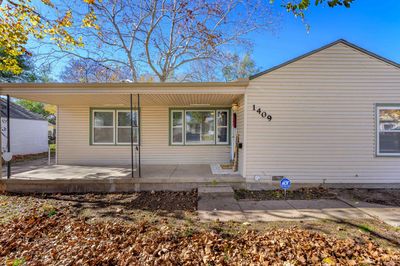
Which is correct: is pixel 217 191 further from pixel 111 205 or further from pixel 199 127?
pixel 199 127

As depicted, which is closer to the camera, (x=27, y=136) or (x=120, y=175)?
(x=120, y=175)

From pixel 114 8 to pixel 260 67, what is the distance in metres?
14.7

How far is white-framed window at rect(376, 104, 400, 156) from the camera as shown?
5.84 metres

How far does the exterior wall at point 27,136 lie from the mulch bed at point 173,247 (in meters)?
11.3

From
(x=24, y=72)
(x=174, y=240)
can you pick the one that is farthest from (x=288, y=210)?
(x=24, y=72)

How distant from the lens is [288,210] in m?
4.44

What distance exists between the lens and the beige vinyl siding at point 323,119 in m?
5.79

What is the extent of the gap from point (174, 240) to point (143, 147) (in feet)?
18.6

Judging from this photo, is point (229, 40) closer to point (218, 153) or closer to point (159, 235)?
point (218, 153)

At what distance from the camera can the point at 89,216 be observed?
4.21m

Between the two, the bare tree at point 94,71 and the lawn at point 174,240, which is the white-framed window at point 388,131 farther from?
the bare tree at point 94,71

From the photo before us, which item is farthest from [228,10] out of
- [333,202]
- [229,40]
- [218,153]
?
[333,202]

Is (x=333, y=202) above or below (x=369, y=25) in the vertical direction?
below

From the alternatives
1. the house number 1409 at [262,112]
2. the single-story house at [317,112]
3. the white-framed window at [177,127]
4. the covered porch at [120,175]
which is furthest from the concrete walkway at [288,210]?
the white-framed window at [177,127]
